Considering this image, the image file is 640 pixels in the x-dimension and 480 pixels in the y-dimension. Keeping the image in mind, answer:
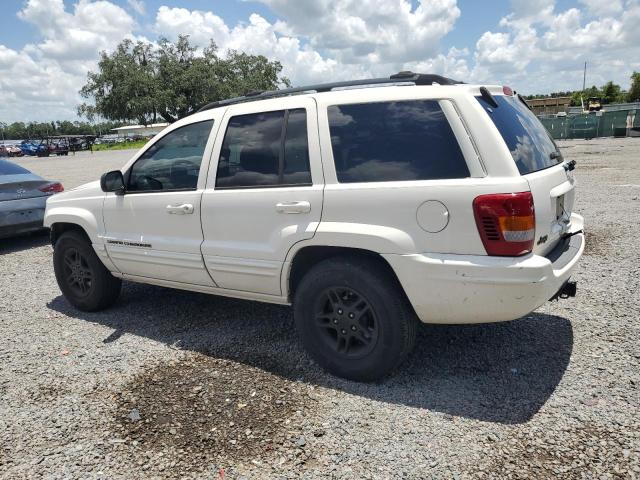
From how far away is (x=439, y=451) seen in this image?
2.64 m

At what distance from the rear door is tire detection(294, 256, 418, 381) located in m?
0.93

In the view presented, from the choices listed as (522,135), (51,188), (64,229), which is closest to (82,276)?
(64,229)

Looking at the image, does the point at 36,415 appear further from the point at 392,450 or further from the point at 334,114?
the point at 334,114

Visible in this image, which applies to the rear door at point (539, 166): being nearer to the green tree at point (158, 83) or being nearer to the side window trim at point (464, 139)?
the side window trim at point (464, 139)

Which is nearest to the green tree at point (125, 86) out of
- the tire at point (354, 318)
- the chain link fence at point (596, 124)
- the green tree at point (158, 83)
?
the green tree at point (158, 83)

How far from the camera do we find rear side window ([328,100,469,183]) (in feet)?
9.64

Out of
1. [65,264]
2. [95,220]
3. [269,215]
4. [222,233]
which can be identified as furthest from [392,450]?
[65,264]

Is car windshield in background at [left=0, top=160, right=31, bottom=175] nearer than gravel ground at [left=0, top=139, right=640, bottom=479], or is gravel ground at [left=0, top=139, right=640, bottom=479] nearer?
gravel ground at [left=0, top=139, right=640, bottom=479]

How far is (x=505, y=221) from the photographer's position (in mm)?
2734

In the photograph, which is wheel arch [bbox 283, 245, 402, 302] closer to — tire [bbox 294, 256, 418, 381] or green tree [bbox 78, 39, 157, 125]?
tire [bbox 294, 256, 418, 381]

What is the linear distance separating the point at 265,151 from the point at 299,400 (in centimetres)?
175

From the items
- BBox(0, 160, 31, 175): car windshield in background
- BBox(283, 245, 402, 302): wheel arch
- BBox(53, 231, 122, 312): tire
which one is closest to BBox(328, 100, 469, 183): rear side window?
BBox(283, 245, 402, 302): wheel arch

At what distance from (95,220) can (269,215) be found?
206cm

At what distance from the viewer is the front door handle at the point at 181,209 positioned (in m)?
3.86
